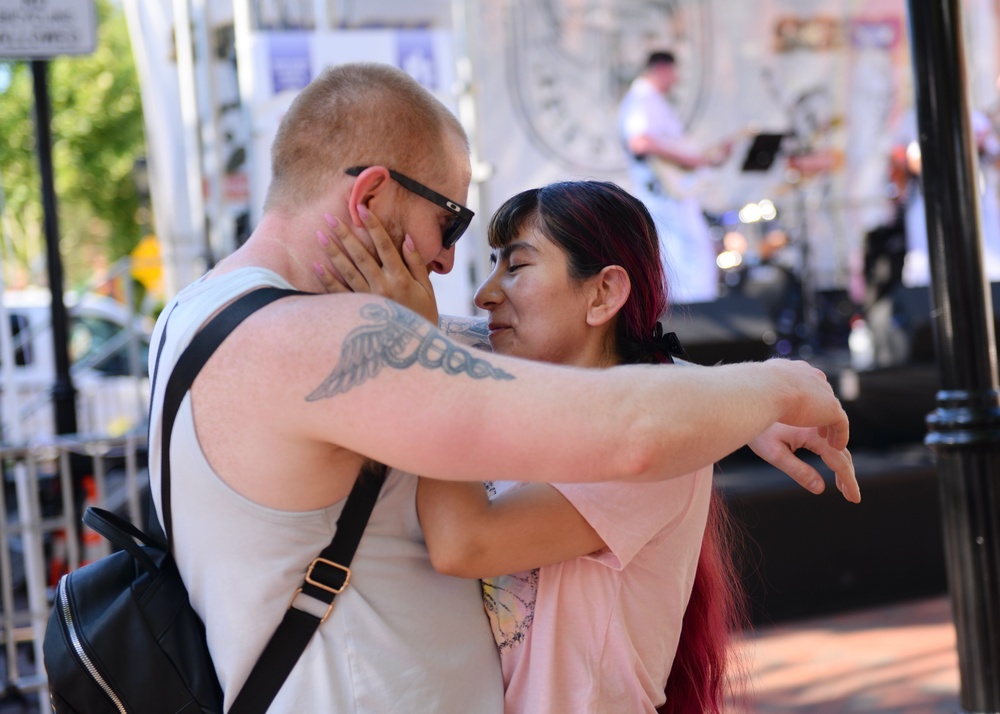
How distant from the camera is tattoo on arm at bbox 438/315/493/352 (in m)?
2.19

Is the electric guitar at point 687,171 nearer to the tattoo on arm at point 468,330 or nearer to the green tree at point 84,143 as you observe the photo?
the tattoo on arm at point 468,330

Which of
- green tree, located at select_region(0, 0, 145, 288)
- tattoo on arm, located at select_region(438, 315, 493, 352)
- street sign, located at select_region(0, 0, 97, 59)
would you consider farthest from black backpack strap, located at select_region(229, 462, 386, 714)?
green tree, located at select_region(0, 0, 145, 288)

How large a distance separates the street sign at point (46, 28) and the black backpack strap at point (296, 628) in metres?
3.85

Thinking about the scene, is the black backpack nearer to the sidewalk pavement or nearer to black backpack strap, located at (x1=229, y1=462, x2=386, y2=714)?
black backpack strap, located at (x1=229, y1=462, x2=386, y2=714)

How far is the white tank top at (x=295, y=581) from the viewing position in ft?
5.09

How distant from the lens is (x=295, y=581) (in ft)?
5.14

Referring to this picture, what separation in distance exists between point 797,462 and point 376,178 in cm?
89

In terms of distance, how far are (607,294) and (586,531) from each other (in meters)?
0.49

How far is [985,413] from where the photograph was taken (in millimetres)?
2789

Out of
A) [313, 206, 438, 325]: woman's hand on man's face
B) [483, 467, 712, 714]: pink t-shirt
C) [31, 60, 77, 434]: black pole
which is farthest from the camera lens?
[31, 60, 77, 434]: black pole

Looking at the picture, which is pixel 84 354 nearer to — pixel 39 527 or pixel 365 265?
pixel 39 527

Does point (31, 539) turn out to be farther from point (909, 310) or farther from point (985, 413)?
point (909, 310)

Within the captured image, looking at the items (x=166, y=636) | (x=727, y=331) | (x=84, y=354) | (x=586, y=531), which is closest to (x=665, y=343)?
(x=586, y=531)

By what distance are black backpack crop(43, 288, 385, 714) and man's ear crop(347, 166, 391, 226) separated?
22cm
